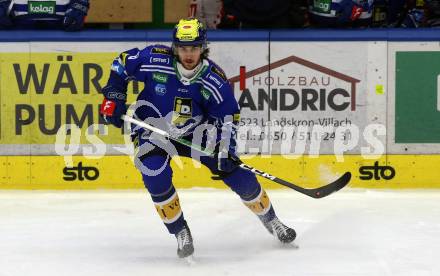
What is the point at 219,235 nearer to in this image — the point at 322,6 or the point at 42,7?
the point at 322,6

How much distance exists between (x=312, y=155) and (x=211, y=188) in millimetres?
770

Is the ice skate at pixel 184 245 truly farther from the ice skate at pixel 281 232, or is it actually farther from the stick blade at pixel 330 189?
the stick blade at pixel 330 189

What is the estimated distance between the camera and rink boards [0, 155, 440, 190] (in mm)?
6961

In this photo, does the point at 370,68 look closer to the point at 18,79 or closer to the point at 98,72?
the point at 98,72

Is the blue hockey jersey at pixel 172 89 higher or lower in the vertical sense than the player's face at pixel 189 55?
lower

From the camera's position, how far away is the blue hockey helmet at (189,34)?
16.1 feet

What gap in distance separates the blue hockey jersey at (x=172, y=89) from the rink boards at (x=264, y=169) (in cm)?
178

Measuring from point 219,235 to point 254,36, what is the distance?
184cm

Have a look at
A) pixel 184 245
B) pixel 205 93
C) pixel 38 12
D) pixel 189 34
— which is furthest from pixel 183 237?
pixel 38 12

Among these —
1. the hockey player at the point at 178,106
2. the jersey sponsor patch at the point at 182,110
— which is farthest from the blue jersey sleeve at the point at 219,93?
the jersey sponsor patch at the point at 182,110

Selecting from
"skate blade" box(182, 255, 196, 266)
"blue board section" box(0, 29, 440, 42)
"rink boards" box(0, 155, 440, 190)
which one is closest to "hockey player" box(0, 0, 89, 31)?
"blue board section" box(0, 29, 440, 42)

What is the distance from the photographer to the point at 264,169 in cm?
699

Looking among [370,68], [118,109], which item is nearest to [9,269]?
[118,109]

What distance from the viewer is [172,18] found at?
8.22 m
